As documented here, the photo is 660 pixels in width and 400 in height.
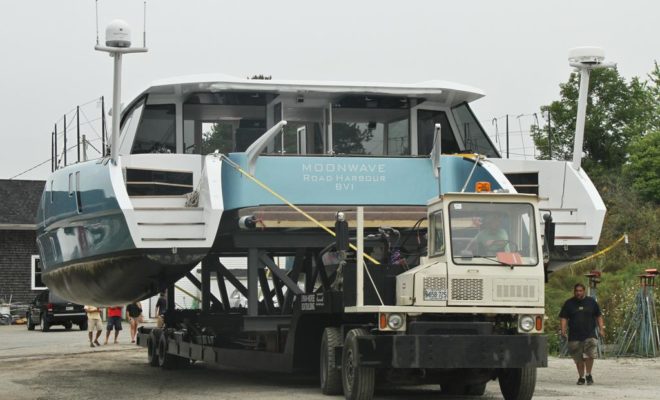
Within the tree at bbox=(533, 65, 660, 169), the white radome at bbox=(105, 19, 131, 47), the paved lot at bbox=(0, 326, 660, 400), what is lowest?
the paved lot at bbox=(0, 326, 660, 400)

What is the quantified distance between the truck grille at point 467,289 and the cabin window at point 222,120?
5.27m

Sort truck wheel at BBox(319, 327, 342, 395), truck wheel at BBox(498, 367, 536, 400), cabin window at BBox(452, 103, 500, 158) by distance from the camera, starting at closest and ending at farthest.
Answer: truck wheel at BBox(498, 367, 536, 400) < truck wheel at BBox(319, 327, 342, 395) < cabin window at BBox(452, 103, 500, 158)

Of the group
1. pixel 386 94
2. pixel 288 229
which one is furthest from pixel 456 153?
pixel 288 229

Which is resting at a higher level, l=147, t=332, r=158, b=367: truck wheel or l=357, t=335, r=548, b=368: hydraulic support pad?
l=357, t=335, r=548, b=368: hydraulic support pad

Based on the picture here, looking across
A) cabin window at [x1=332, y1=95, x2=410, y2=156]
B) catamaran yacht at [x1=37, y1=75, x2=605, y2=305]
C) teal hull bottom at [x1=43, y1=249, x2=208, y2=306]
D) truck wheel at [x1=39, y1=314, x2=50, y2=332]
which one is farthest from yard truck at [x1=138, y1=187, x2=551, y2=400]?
truck wheel at [x1=39, y1=314, x2=50, y2=332]

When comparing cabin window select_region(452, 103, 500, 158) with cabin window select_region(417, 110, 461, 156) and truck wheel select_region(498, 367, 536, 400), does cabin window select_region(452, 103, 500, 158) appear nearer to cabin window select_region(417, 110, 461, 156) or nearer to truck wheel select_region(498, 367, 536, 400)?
cabin window select_region(417, 110, 461, 156)

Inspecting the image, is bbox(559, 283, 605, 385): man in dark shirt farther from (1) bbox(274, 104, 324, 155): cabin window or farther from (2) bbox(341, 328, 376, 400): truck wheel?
(2) bbox(341, 328, 376, 400): truck wheel

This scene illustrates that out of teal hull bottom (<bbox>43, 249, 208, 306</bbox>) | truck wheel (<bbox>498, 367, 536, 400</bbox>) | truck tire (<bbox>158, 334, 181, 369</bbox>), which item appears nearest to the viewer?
truck wheel (<bbox>498, 367, 536, 400</bbox>)

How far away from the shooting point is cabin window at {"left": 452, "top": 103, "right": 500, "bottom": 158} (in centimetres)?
1880

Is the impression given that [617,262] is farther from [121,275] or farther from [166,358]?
[121,275]

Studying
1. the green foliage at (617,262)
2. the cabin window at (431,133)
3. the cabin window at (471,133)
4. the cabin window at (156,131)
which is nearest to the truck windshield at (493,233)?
the cabin window at (471,133)

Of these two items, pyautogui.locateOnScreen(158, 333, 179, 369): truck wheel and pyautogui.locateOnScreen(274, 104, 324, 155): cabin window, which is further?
pyautogui.locateOnScreen(158, 333, 179, 369): truck wheel

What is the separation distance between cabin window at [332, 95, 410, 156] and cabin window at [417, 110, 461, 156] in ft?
0.65

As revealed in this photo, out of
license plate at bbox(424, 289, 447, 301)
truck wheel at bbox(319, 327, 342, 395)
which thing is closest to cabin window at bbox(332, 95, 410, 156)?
truck wheel at bbox(319, 327, 342, 395)
